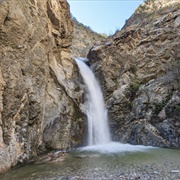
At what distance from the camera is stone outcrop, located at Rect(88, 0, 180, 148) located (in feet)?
44.0

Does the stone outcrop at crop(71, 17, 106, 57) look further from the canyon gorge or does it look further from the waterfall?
the waterfall

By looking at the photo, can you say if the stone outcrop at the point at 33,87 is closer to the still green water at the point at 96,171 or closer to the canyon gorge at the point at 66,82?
the canyon gorge at the point at 66,82

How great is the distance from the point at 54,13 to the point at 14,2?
20.1 ft

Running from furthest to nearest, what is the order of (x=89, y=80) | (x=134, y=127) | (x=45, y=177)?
(x=89, y=80) < (x=134, y=127) < (x=45, y=177)

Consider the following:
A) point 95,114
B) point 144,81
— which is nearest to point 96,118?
point 95,114

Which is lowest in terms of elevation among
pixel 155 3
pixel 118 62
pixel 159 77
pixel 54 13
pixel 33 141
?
pixel 33 141

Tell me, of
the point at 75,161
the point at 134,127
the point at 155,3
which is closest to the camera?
the point at 75,161

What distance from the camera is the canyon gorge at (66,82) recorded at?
9.44 m

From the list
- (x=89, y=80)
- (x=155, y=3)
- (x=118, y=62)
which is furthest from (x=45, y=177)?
(x=155, y=3)

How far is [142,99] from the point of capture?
51.9 ft

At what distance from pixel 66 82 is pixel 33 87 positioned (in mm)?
4376

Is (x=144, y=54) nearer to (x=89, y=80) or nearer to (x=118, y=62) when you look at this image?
(x=118, y=62)

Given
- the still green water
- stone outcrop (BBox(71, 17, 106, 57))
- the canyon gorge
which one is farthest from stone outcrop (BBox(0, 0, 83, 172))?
stone outcrop (BBox(71, 17, 106, 57))

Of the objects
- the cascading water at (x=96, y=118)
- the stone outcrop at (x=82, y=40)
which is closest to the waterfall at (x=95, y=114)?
the cascading water at (x=96, y=118)
